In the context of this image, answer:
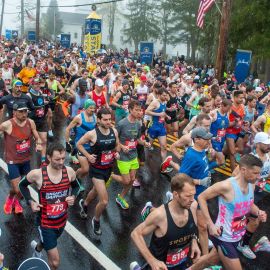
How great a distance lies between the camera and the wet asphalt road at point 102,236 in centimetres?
560

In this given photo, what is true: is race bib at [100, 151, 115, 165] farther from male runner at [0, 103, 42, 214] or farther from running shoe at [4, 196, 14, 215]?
running shoe at [4, 196, 14, 215]

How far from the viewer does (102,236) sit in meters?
6.25

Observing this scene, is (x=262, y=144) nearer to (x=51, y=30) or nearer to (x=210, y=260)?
(x=210, y=260)


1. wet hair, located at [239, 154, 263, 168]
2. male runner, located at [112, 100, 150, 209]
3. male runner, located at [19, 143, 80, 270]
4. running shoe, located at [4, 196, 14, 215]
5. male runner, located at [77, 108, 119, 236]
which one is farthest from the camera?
male runner, located at [112, 100, 150, 209]

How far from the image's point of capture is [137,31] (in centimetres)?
6388

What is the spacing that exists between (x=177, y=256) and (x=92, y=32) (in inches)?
721

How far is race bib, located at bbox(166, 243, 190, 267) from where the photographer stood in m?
3.97

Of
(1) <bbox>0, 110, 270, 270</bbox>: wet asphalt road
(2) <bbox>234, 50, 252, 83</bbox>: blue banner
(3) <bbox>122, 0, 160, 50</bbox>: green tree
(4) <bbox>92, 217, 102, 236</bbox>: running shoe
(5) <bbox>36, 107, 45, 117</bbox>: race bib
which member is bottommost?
(1) <bbox>0, 110, 270, 270</bbox>: wet asphalt road

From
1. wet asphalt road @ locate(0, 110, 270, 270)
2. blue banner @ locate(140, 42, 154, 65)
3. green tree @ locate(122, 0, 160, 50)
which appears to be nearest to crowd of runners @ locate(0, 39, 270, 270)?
wet asphalt road @ locate(0, 110, 270, 270)

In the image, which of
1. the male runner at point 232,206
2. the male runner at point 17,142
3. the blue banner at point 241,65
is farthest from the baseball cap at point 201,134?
the blue banner at point 241,65

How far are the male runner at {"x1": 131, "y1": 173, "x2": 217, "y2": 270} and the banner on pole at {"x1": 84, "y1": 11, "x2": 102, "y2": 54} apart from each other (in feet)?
59.1

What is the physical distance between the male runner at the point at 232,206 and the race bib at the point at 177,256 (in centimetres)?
46

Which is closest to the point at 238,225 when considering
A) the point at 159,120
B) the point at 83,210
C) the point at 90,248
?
the point at 90,248

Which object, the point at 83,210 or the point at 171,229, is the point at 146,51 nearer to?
the point at 83,210
